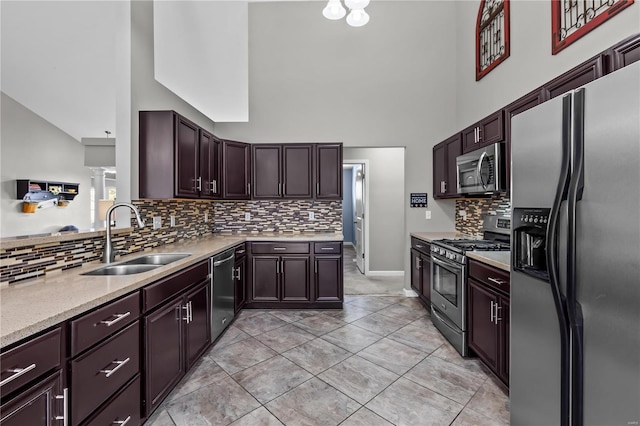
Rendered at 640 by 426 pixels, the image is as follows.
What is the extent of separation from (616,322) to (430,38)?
4234 mm

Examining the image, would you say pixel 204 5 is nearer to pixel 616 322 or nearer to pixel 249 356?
pixel 249 356

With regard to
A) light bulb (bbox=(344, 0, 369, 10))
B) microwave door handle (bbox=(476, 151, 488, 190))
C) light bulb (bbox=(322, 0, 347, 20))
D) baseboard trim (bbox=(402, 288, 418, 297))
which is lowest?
baseboard trim (bbox=(402, 288, 418, 297))

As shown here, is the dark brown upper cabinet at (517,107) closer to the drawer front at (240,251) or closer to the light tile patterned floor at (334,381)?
the light tile patterned floor at (334,381)

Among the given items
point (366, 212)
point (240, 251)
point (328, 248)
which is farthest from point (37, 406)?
point (366, 212)

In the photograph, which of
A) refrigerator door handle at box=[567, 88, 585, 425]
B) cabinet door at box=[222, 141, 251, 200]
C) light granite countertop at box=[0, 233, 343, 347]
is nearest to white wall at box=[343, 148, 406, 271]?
cabinet door at box=[222, 141, 251, 200]

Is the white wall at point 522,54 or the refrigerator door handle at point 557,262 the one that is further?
the white wall at point 522,54

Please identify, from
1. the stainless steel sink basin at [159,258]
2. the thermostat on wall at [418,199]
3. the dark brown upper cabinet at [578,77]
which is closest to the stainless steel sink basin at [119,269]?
the stainless steel sink basin at [159,258]

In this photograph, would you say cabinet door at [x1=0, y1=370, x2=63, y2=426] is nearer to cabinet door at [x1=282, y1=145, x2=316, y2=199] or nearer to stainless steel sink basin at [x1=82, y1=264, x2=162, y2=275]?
stainless steel sink basin at [x1=82, y1=264, x2=162, y2=275]

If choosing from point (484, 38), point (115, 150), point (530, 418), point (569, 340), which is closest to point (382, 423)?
point (530, 418)

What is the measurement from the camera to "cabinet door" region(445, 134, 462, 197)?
3.31 m

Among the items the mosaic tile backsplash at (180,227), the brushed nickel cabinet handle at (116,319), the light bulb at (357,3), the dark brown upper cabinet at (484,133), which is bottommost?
the brushed nickel cabinet handle at (116,319)

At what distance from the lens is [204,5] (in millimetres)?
3086

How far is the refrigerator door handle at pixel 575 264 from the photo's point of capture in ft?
3.69

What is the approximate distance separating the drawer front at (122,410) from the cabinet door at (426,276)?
2867mm
